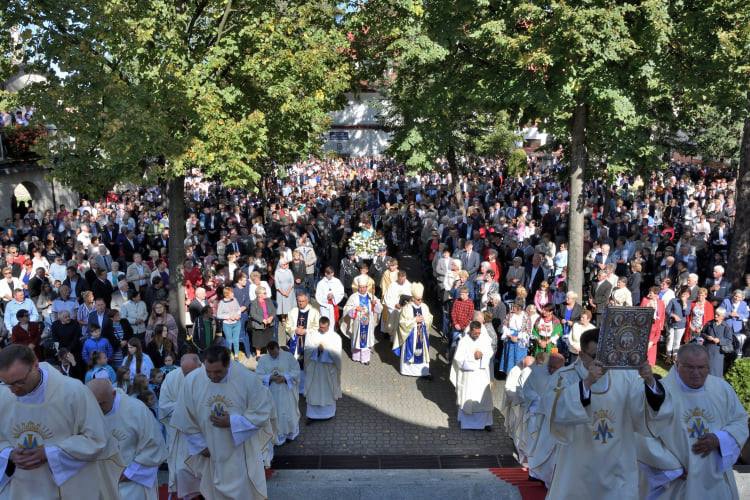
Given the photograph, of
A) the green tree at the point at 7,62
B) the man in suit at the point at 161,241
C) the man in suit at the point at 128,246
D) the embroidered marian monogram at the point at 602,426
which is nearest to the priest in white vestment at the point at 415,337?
the embroidered marian monogram at the point at 602,426

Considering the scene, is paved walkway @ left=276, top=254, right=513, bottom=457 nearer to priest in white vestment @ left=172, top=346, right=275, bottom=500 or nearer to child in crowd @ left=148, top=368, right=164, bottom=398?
child in crowd @ left=148, top=368, right=164, bottom=398

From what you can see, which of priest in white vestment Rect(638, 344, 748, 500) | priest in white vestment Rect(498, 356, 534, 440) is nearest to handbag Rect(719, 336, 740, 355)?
priest in white vestment Rect(498, 356, 534, 440)

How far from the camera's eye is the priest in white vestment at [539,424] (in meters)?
7.55

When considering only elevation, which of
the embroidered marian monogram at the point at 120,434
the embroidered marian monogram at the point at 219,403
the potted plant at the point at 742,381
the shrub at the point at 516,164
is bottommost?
the potted plant at the point at 742,381

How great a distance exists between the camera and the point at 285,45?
11812 mm

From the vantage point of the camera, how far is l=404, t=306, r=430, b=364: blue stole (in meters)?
11.6

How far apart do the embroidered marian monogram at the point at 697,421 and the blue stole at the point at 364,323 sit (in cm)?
717

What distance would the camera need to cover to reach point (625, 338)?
506 cm

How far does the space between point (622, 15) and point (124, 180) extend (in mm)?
8163

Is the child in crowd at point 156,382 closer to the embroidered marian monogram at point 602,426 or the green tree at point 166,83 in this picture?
the green tree at point 166,83

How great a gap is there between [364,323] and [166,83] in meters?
5.08

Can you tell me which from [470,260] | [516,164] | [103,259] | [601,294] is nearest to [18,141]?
[103,259]

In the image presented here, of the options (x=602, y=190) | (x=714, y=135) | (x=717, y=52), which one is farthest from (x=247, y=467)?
(x=714, y=135)

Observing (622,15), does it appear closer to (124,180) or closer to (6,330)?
(124,180)
